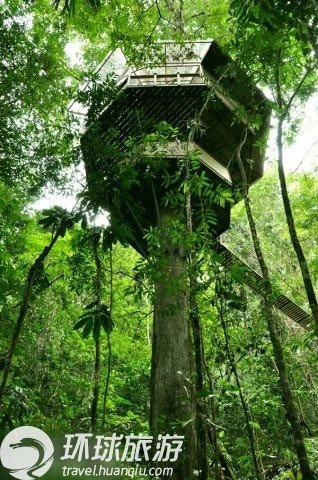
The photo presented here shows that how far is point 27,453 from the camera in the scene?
299 cm

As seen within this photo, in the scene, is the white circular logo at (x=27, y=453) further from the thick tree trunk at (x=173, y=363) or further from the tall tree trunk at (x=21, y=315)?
the thick tree trunk at (x=173, y=363)

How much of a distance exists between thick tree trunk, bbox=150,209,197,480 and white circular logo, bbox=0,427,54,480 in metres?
1.05

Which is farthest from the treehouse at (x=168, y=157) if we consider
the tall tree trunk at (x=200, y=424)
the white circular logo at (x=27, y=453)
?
the white circular logo at (x=27, y=453)

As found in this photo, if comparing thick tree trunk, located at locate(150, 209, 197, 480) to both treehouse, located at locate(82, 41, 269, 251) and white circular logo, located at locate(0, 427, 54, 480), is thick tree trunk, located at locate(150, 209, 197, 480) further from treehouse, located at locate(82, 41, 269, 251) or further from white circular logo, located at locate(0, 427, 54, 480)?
white circular logo, located at locate(0, 427, 54, 480)

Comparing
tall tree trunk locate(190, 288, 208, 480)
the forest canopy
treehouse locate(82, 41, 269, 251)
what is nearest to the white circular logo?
the forest canopy

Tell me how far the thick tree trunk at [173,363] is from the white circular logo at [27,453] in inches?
41.1

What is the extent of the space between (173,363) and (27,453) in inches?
103

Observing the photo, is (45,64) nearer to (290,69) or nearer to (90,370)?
(290,69)

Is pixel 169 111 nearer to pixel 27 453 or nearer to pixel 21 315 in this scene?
pixel 21 315

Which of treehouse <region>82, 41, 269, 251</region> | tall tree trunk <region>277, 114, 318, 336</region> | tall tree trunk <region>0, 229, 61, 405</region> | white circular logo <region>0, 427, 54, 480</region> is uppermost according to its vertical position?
treehouse <region>82, 41, 269, 251</region>

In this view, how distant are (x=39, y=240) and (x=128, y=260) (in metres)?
4.66

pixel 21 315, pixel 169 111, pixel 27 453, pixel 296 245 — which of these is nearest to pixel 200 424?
pixel 27 453

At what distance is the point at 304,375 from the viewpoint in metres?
12.4

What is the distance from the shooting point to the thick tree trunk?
12.4ft
